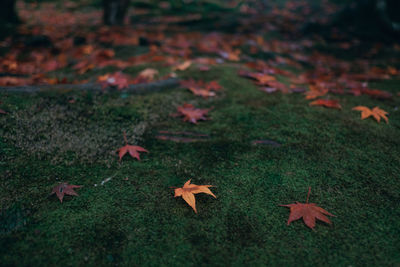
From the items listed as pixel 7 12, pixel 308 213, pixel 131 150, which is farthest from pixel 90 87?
pixel 7 12

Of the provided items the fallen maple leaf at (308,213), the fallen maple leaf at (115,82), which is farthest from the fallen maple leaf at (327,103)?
the fallen maple leaf at (115,82)

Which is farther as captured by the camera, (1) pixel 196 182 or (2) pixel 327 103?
(2) pixel 327 103

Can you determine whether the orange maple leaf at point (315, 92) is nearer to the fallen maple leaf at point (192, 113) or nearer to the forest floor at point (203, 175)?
the forest floor at point (203, 175)

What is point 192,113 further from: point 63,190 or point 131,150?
point 63,190

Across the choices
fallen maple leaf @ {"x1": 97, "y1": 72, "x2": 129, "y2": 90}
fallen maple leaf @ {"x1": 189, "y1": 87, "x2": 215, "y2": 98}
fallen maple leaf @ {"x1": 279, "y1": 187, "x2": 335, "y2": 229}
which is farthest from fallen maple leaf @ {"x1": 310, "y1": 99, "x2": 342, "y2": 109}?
fallen maple leaf @ {"x1": 97, "y1": 72, "x2": 129, "y2": 90}

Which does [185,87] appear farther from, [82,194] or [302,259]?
[302,259]

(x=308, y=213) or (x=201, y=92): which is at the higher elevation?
(x=201, y=92)

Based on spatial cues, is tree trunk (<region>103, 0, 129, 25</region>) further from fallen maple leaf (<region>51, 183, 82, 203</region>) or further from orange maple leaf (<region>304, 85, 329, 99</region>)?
fallen maple leaf (<region>51, 183, 82, 203</region>)
